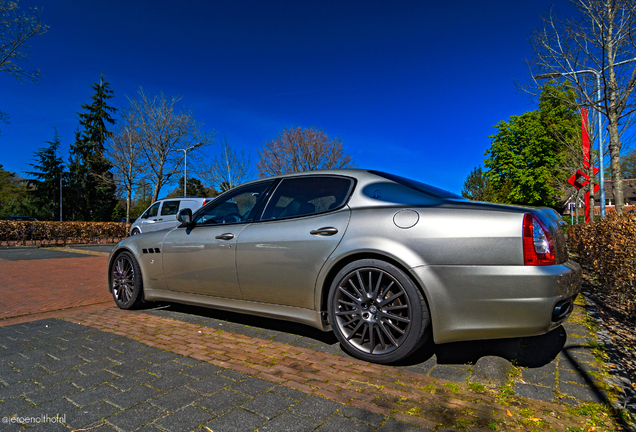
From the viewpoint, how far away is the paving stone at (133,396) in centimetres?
220

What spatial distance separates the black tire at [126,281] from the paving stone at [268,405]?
10.0 ft

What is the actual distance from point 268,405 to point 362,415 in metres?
0.53

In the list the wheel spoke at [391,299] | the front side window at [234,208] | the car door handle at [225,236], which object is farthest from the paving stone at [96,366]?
the wheel spoke at [391,299]

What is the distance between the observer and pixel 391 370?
2.73m

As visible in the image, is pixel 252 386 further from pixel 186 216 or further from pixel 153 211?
pixel 153 211

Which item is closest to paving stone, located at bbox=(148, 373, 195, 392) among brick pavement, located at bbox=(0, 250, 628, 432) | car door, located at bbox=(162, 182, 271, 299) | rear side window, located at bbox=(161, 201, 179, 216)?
brick pavement, located at bbox=(0, 250, 628, 432)

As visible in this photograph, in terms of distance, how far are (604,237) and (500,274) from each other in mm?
4410

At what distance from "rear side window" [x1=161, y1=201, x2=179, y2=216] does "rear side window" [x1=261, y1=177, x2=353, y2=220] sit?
1241 centimetres

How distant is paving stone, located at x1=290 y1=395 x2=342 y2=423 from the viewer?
205cm

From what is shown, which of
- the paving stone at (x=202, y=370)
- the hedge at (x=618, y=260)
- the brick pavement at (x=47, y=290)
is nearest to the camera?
the paving stone at (x=202, y=370)

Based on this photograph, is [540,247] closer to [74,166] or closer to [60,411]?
[60,411]

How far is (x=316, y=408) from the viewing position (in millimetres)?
2139

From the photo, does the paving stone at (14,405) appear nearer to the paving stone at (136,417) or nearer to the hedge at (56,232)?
the paving stone at (136,417)

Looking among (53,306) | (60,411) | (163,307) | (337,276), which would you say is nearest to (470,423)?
(337,276)
